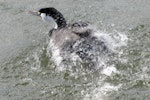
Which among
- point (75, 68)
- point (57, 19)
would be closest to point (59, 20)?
point (57, 19)

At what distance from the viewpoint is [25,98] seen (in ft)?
29.5

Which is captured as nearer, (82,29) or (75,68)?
(75,68)

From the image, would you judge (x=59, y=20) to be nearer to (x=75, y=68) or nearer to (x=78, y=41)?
(x=78, y=41)

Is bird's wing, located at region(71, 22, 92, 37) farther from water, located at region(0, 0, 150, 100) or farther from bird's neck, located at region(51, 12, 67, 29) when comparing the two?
bird's neck, located at region(51, 12, 67, 29)

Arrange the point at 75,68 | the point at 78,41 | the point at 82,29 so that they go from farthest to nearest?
the point at 82,29, the point at 78,41, the point at 75,68

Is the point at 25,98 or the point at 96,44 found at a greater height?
the point at 96,44

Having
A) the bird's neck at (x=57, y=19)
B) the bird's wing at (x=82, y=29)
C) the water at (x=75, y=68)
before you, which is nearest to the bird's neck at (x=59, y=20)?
the bird's neck at (x=57, y=19)

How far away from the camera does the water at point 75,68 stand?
29.2 ft

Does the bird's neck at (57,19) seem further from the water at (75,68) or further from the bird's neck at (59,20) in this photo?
the water at (75,68)

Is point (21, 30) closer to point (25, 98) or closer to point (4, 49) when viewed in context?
point (4, 49)

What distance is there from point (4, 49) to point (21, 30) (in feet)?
3.58

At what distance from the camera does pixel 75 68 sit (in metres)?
9.96

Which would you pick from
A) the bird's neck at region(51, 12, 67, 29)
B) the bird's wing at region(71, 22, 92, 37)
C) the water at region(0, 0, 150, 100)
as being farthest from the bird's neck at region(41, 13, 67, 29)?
the bird's wing at region(71, 22, 92, 37)

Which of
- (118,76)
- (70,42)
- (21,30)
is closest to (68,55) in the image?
(70,42)
